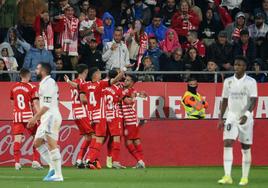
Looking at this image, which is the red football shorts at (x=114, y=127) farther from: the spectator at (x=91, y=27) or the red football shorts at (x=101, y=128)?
the spectator at (x=91, y=27)

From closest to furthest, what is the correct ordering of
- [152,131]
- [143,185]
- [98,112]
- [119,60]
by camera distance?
[143,185]
[98,112]
[152,131]
[119,60]

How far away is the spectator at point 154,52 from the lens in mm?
27781

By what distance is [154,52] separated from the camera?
91.5 feet

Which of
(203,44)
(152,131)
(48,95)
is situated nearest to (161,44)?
(203,44)

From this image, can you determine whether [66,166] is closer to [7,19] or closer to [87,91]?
[87,91]

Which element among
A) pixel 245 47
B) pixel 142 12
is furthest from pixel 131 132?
pixel 142 12

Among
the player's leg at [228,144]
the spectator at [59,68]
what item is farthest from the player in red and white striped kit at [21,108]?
the player's leg at [228,144]

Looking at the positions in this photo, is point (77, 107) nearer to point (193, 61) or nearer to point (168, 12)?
point (193, 61)

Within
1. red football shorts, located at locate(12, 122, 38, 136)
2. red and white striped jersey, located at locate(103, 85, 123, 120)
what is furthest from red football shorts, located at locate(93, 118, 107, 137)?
red football shorts, located at locate(12, 122, 38, 136)

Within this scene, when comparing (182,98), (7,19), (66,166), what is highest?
(7,19)

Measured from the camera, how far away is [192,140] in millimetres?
25609

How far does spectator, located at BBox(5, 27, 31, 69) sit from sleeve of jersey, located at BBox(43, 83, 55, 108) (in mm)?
8495

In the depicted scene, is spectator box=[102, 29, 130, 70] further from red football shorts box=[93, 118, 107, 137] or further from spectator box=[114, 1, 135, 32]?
red football shorts box=[93, 118, 107, 137]

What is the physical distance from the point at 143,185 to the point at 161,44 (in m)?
11.0
